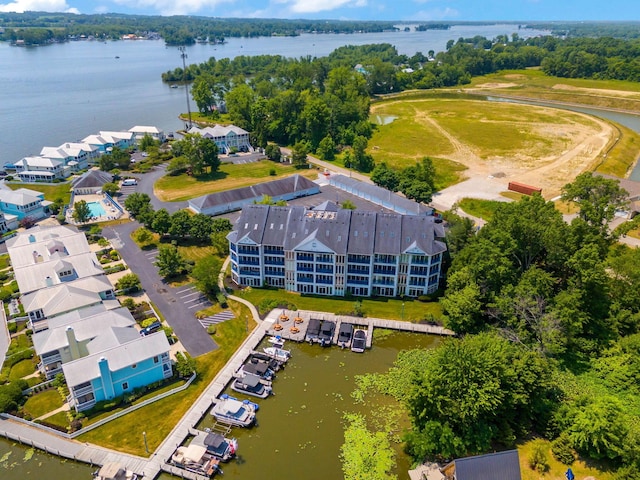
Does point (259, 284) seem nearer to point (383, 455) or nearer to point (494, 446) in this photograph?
point (383, 455)

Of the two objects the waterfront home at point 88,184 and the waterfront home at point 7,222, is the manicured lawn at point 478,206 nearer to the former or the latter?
the waterfront home at point 88,184

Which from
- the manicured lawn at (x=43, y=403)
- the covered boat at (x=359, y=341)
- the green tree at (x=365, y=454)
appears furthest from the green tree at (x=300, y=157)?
the green tree at (x=365, y=454)

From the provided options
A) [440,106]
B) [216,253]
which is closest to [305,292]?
[216,253]

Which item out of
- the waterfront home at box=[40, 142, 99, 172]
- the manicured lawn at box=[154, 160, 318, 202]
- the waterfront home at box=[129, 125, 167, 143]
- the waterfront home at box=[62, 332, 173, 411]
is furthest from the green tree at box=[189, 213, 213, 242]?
the waterfront home at box=[129, 125, 167, 143]

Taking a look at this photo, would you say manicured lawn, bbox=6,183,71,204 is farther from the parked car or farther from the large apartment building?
the parked car

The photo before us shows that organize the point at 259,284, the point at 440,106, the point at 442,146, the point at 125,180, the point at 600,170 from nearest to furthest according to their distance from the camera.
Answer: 1. the point at 259,284
2. the point at 125,180
3. the point at 600,170
4. the point at 442,146
5. the point at 440,106

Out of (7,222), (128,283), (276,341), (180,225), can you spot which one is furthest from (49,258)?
(276,341)
